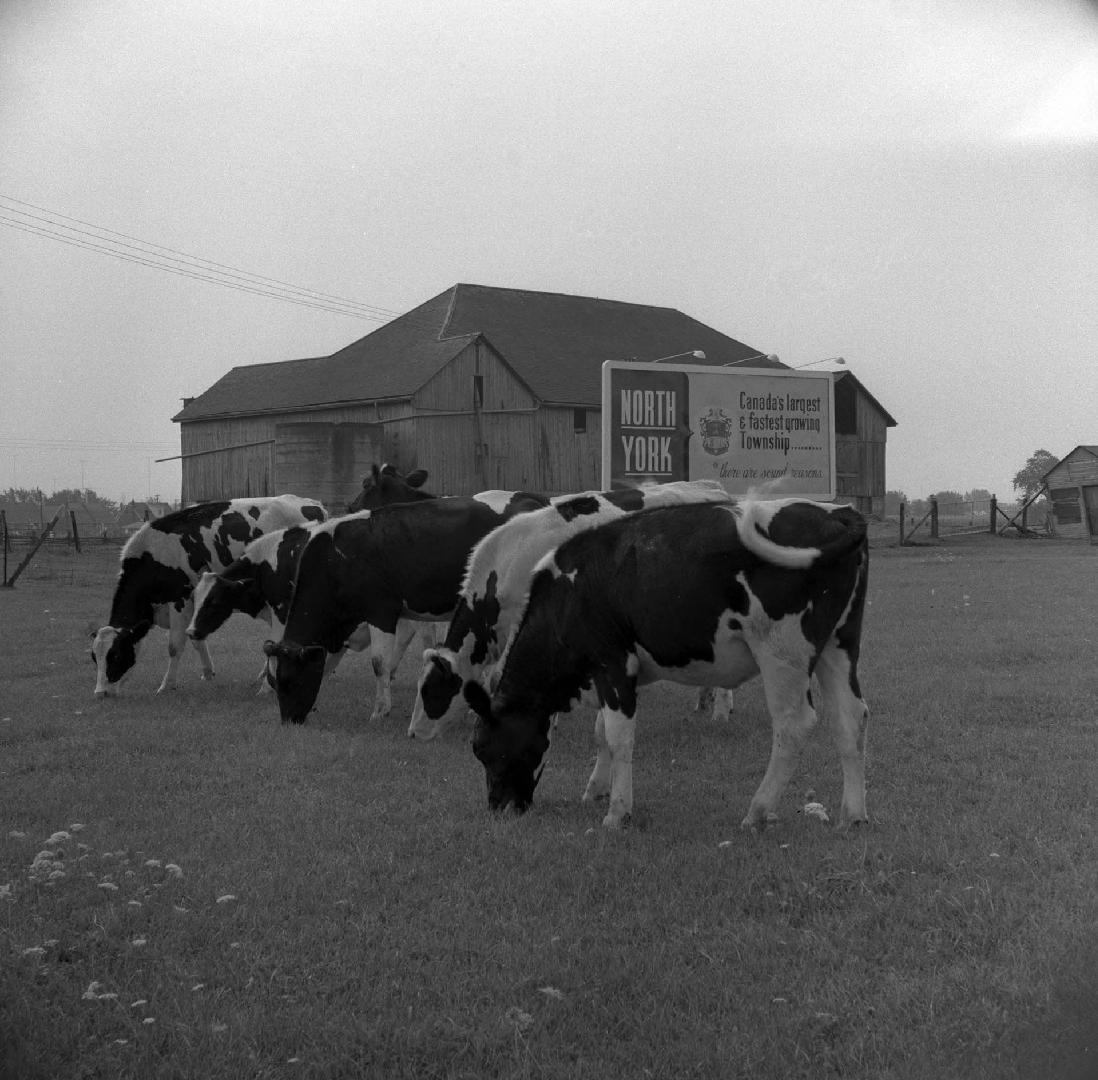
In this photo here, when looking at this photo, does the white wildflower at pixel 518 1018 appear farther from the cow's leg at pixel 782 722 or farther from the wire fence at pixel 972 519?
the wire fence at pixel 972 519

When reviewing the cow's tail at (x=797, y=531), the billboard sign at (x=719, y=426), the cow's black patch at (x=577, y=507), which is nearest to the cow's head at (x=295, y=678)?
the cow's black patch at (x=577, y=507)

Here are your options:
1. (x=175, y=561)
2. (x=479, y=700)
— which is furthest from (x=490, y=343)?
(x=479, y=700)

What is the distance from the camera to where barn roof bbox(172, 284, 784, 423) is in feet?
151

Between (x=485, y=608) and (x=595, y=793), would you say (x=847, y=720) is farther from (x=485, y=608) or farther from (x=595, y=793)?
(x=485, y=608)

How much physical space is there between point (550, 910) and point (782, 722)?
76.7 inches

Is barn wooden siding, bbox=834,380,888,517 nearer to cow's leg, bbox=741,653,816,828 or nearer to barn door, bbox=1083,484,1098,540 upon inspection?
barn door, bbox=1083,484,1098,540

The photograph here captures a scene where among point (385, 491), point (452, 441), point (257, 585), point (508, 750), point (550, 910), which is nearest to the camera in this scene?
point (550, 910)

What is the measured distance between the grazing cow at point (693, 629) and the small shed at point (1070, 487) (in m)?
38.7

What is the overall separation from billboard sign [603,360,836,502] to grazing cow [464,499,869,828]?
26.3 ft

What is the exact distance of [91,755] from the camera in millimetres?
9641

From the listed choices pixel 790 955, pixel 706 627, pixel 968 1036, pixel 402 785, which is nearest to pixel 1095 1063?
pixel 968 1036

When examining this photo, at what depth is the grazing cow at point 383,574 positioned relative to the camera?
1151 centimetres

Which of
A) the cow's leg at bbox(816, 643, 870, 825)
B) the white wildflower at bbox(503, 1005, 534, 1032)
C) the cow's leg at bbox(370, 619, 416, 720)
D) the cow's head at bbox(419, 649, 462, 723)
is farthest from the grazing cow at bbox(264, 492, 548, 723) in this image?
the white wildflower at bbox(503, 1005, 534, 1032)

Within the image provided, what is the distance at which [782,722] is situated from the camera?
22.8 feet
